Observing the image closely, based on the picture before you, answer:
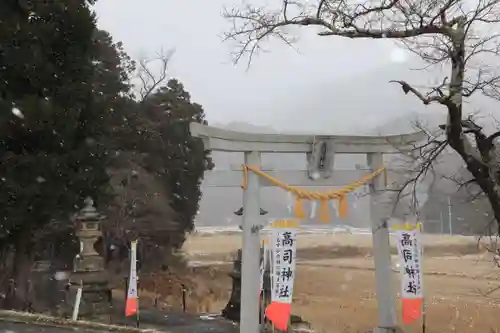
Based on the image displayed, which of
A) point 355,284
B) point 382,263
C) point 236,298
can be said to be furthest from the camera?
point 355,284

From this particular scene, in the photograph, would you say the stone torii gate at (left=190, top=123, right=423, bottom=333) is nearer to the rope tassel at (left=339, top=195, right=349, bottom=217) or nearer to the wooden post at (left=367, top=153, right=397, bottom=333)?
the wooden post at (left=367, top=153, right=397, bottom=333)

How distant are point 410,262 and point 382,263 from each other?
21.5 inches

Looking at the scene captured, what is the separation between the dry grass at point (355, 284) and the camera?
1379 cm

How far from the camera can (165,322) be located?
1130 cm

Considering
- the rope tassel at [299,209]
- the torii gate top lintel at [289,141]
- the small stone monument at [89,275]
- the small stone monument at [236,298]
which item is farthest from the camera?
the small stone monument at [236,298]

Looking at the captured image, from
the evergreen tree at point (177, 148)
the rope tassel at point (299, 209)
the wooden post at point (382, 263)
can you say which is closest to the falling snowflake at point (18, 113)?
the rope tassel at point (299, 209)

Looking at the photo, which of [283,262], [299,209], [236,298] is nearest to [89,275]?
[236,298]

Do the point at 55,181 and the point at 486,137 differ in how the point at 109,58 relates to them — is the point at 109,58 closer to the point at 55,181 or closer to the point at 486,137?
the point at 55,181

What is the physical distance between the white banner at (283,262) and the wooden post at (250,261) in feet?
0.87

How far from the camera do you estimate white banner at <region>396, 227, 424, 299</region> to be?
7.66 metres

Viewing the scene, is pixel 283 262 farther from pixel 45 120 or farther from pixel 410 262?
pixel 45 120

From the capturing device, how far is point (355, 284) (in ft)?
67.3

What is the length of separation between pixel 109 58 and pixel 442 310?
15164 mm

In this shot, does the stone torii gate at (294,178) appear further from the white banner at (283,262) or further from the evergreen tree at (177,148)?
the evergreen tree at (177,148)
